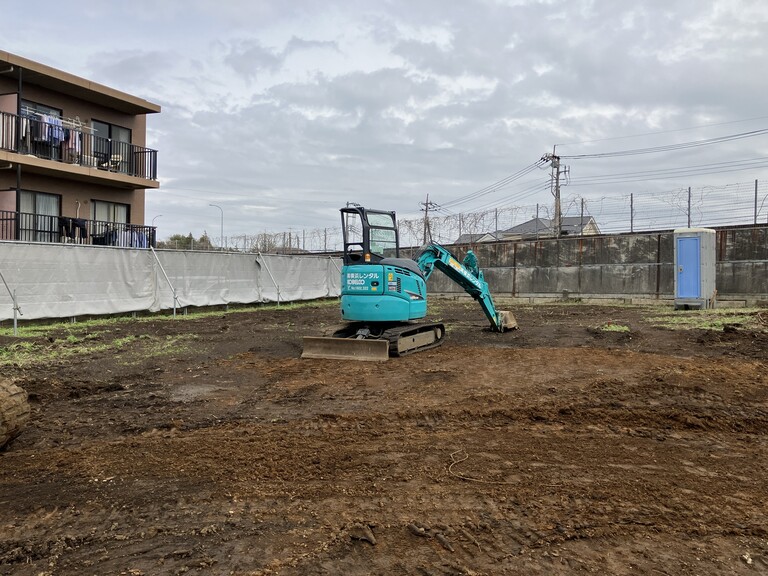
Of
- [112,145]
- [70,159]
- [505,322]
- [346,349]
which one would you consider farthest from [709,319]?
[112,145]

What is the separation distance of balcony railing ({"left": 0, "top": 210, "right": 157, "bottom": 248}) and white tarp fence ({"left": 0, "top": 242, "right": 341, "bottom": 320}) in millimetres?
4461

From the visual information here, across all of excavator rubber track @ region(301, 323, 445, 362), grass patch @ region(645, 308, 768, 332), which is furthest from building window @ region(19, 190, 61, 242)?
grass patch @ region(645, 308, 768, 332)

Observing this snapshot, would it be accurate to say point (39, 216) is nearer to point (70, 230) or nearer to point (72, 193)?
point (70, 230)

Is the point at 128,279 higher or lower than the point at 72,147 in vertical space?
lower

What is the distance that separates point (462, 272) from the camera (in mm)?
12719

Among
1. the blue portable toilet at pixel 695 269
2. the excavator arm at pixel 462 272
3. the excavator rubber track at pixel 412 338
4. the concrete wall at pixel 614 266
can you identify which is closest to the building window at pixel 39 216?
the excavator arm at pixel 462 272

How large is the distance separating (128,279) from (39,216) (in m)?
6.19

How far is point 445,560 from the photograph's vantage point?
325cm

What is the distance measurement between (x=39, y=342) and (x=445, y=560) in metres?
11.4

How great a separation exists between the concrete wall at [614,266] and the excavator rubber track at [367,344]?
49.0 feet

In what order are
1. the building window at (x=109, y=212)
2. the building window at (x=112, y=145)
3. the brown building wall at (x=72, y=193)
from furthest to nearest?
the building window at (x=109, y=212)
the building window at (x=112, y=145)
the brown building wall at (x=72, y=193)

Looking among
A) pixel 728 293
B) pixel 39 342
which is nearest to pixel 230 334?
pixel 39 342

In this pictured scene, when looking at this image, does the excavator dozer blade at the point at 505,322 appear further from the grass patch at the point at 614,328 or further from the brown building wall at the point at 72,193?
the brown building wall at the point at 72,193

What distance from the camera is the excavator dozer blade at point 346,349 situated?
10.1 metres
